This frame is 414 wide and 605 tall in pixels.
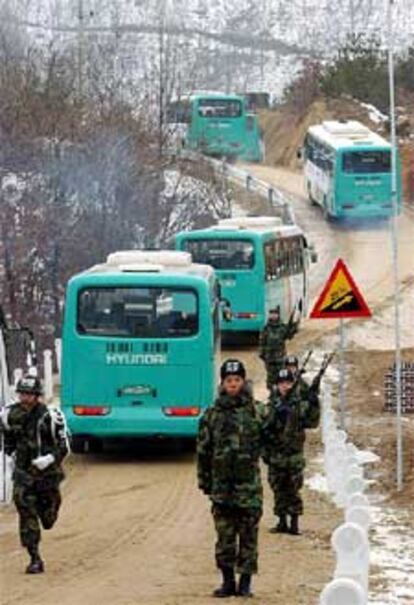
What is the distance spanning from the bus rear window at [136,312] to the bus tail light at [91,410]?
88cm

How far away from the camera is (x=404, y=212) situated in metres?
60.3

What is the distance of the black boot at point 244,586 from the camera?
1155 centimetres

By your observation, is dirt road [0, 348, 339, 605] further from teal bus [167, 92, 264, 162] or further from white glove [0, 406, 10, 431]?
teal bus [167, 92, 264, 162]

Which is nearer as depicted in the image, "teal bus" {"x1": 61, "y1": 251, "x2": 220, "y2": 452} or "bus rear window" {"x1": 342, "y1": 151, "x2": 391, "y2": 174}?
"teal bus" {"x1": 61, "y1": 251, "x2": 220, "y2": 452}

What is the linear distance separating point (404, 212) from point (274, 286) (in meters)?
27.1

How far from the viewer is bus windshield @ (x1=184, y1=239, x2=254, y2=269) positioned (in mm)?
33031

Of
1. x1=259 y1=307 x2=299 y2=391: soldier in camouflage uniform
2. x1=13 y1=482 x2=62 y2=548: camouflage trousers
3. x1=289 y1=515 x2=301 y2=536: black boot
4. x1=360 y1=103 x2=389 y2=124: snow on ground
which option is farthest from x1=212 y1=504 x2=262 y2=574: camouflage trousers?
x1=360 y1=103 x2=389 y2=124: snow on ground

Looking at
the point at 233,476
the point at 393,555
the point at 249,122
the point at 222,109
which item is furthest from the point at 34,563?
the point at 249,122

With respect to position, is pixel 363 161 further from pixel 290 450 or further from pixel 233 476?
pixel 233 476

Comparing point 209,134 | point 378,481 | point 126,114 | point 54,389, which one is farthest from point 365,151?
point 378,481

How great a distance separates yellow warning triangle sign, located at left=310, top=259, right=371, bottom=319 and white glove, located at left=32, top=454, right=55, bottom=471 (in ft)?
19.8

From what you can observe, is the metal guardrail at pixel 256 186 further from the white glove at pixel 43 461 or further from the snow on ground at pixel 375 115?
the white glove at pixel 43 461

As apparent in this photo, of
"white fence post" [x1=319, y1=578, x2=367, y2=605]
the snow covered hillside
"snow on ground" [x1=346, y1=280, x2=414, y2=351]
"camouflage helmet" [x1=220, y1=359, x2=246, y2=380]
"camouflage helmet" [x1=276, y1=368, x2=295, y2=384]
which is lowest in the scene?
"snow on ground" [x1=346, y1=280, x2=414, y2=351]

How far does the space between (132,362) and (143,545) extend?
5944mm
